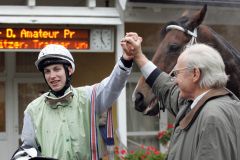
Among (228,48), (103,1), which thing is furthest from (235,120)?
(103,1)

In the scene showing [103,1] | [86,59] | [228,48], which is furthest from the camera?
[86,59]

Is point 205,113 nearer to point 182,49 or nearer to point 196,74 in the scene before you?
point 196,74

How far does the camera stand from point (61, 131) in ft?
10.9

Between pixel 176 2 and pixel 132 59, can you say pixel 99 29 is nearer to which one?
pixel 176 2

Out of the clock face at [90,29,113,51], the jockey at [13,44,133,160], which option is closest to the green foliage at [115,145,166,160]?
the clock face at [90,29,113,51]

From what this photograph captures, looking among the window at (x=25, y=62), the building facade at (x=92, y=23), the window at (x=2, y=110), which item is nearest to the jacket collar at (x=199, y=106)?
the building facade at (x=92, y=23)

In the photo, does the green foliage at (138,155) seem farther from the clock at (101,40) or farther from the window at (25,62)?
the window at (25,62)

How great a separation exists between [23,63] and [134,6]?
3.36m

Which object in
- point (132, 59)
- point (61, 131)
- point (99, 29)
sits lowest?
point (61, 131)

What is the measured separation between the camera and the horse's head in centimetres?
459

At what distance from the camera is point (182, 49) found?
4.70m

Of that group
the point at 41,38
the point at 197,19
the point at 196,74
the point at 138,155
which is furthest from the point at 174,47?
the point at 41,38

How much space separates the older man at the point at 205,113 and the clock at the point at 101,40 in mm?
5345

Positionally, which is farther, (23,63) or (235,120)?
(23,63)
